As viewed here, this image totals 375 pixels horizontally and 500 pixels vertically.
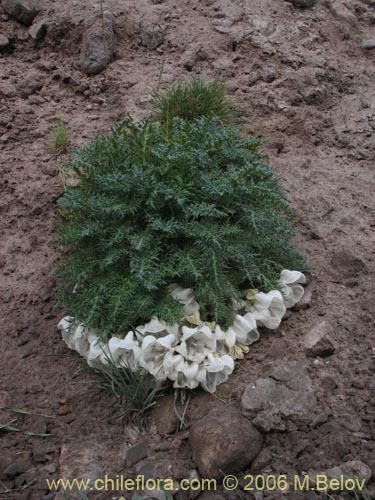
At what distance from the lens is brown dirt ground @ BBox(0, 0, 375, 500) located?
97.7 inches

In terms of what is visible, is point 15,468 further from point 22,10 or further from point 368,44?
point 368,44

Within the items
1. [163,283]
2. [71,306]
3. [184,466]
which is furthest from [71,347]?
[184,466]

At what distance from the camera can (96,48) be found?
175 inches

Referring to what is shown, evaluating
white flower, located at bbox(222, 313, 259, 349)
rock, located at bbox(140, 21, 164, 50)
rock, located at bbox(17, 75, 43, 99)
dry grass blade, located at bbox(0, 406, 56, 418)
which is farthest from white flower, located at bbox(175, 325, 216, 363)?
rock, located at bbox(140, 21, 164, 50)

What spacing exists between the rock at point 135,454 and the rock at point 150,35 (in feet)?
10.9

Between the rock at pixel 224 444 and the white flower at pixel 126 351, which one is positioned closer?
the rock at pixel 224 444

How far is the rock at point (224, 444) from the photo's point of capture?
2260 millimetres

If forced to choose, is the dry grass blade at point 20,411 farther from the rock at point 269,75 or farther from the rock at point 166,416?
the rock at point 269,75

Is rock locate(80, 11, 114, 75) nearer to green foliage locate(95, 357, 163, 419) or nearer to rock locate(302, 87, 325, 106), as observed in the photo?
rock locate(302, 87, 325, 106)

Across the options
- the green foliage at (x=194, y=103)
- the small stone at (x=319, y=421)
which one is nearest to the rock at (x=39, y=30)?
the green foliage at (x=194, y=103)

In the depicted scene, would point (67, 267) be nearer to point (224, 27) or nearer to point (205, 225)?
point (205, 225)

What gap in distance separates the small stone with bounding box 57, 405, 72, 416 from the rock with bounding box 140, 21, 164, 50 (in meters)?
3.12

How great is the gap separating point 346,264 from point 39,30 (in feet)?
10.4

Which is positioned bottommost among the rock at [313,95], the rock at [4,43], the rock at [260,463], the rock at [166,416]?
the rock at [166,416]
